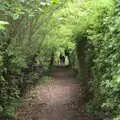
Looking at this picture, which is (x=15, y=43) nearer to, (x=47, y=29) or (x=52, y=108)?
(x=47, y=29)

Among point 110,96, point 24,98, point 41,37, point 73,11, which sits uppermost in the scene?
point 73,11

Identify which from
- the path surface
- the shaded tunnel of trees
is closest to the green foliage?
the shaded tunnel of trees

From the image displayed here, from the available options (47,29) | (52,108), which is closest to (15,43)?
(47,29)

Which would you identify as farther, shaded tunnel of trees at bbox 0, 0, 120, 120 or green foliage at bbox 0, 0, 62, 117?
green foliage at bbox 0, 0, 62, 117

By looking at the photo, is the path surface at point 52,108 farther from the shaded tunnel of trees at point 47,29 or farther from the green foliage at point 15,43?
the green foliage at point 15,43

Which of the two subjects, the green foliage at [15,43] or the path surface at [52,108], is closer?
the green foliage at [15,43]

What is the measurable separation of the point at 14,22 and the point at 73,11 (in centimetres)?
461

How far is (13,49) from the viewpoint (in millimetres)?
11023

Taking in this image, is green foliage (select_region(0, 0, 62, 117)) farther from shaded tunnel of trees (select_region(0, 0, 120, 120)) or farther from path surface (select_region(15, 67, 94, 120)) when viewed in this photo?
path surface (select_region(15, 67, 94, 120))

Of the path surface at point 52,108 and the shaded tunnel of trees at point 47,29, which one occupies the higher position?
the shaded tunnel of trees at point 47,29

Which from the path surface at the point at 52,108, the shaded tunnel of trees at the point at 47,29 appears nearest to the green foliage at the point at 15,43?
the shaded tunnel of trees at the point at 47,29

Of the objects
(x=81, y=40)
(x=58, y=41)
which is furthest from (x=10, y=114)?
(x=58, y=41)

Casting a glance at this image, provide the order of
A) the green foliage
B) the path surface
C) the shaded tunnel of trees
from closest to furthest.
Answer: the shaded tunnel of trees → the green foliage → the path surface

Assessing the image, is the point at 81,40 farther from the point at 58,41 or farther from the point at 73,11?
the point at 58,41
